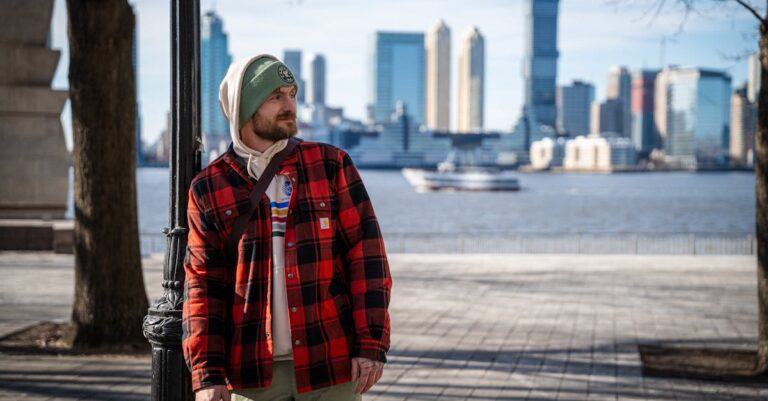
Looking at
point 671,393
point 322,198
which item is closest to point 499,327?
point 671,393

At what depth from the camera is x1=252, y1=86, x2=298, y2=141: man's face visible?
123 inches

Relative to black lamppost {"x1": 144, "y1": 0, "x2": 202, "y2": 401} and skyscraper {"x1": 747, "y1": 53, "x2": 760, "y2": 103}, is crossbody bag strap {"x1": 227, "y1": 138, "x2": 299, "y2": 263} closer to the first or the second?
black lamppost {"x1": 144, "y1": 0, "x2": 202, "y2": 401}

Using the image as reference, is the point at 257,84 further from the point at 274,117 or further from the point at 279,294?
the point at 279,294

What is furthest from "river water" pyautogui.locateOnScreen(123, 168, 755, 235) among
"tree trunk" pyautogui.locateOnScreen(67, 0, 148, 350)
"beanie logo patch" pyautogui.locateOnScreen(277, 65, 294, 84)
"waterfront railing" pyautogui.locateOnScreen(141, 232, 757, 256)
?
"beanie logo patch" pyautogui.locateOnScreen(277, 65, 294, 84)

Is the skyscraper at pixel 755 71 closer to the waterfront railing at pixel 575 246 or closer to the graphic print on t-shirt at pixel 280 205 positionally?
the graphic print on t-shirt at pixel 280 205

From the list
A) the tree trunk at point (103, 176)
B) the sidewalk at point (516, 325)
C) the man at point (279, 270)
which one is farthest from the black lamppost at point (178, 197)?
the tree trunk at point (103, 176)

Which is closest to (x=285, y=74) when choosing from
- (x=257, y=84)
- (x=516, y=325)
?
(x=257, y=84)

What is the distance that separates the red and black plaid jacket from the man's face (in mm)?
91

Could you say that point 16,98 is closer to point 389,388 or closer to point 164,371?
point 389,388

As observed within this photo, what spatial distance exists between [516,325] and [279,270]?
7.71 meters

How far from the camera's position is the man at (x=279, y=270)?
9.92ft

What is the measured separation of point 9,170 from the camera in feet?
45.2

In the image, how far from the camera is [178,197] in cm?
404

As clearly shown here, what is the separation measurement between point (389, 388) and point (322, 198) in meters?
4.26
